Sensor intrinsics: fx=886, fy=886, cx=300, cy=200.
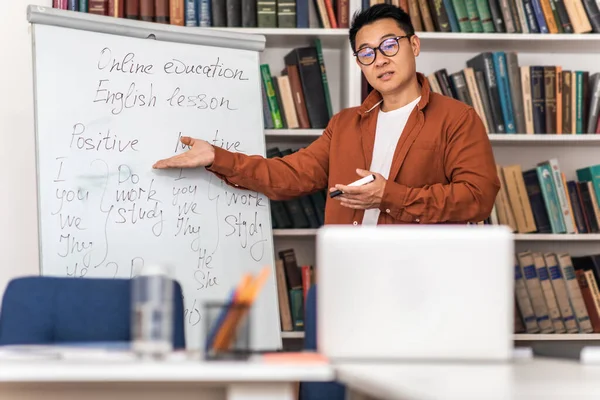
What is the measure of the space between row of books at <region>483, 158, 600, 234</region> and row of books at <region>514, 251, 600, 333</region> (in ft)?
0.40

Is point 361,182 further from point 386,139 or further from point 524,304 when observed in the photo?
point 524,304

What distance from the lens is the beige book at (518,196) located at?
3.52 meters

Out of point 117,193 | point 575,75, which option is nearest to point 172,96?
point 117,193

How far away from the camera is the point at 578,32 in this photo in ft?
11.6

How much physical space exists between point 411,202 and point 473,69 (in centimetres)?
98

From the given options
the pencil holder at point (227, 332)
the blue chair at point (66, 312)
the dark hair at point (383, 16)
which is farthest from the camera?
the dark hair at point (383, 16)

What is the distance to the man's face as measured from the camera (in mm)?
3014

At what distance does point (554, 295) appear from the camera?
11.5 ft

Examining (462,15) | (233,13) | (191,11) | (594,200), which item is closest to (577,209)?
(594,200)

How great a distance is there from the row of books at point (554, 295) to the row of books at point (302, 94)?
3.22ft

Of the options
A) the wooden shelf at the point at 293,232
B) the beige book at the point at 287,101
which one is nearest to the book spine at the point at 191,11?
the beige book at the point at 287,101

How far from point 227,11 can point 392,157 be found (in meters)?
0.94

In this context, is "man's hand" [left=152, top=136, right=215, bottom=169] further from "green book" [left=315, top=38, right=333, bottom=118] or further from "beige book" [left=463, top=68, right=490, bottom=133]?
"beige book" [left=463, top=68, right=490, bottom=133]

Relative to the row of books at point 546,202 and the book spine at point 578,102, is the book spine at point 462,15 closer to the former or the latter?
the book spine at point 578,102
